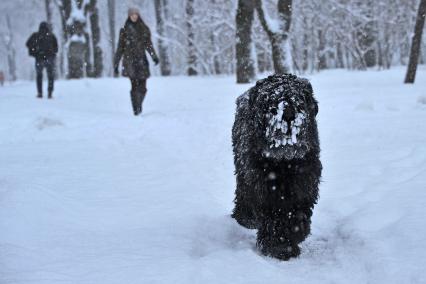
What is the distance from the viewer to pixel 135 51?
979cm

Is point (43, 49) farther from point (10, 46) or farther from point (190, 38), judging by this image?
point (10, 46)

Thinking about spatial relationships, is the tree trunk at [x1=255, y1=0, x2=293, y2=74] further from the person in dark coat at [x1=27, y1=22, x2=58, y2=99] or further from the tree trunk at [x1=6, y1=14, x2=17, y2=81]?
the tree trunk at [x1=6, y1=14, x2=17, y2=81]

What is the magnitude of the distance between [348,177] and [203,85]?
43.9ft

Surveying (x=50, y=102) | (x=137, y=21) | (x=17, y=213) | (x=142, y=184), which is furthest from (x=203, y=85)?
(x=17, y=213)

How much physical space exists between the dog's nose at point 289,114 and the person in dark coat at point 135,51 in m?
6.58

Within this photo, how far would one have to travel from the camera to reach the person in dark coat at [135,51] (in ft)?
31.6

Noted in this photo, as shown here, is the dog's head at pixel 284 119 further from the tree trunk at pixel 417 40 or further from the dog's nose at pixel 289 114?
the tree trunk at pixel 417 40

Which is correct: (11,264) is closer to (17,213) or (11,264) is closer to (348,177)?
(17,213)

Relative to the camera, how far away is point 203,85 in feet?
60.6

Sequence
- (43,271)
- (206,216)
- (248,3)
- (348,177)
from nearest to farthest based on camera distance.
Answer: (43,271) → (206,216) → (348,177) → (248,3)

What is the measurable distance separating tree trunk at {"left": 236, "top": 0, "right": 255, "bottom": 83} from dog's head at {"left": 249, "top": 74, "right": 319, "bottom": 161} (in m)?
12.9

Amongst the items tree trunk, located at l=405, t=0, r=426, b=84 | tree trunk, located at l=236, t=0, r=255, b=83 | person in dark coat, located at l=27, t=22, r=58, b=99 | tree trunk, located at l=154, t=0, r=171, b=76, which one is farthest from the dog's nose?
tree trunk, located at l=154, t=0, r=171, b=76

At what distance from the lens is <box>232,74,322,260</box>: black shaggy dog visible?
336 cm

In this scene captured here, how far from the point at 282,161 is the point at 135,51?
693 centimetres
